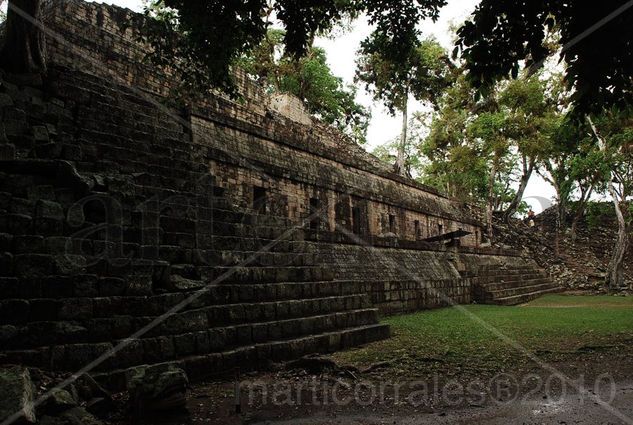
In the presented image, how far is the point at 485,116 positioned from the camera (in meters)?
21.1

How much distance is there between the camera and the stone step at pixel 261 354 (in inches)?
165

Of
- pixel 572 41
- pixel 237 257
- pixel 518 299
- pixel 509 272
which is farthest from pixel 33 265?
pixel 509 272

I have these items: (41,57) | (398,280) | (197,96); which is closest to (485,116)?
(398,280)

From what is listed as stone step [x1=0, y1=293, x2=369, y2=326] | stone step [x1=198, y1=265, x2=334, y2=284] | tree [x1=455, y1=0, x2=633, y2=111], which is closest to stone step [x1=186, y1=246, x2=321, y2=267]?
stone step [x1=198, y1=265, x2=334, y2=284]

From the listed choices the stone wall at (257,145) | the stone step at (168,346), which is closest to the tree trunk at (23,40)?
the stone wall at (257,145)

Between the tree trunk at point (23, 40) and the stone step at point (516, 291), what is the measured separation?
13.3m

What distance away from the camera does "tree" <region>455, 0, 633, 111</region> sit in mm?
4184

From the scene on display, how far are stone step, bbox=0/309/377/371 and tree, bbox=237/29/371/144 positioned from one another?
60.3ft

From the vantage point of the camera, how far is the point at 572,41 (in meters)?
4.43

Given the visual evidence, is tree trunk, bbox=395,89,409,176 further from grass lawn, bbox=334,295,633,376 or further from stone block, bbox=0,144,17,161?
stone block, bbox=0,144,17,161

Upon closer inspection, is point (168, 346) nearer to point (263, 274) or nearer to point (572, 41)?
point (263, 274)

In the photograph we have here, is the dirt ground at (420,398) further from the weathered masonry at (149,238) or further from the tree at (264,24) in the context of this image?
the tree at (264,24)

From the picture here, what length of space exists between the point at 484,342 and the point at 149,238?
16.5ft

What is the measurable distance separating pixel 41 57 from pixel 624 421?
8464 millimetres
